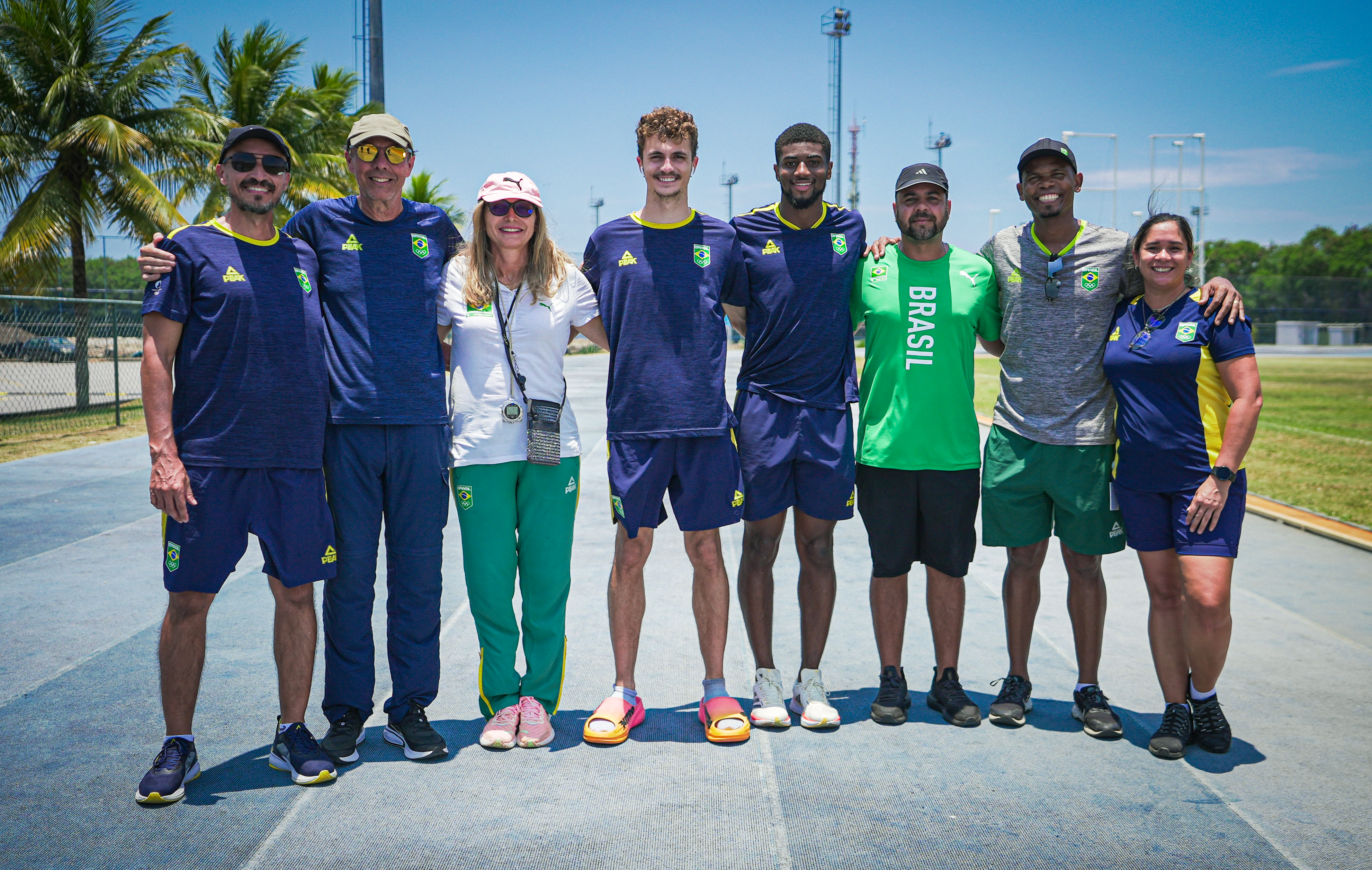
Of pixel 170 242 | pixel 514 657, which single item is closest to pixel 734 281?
pixel 514 657

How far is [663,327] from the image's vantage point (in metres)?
3.77

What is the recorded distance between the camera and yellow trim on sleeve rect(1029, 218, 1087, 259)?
394 cm

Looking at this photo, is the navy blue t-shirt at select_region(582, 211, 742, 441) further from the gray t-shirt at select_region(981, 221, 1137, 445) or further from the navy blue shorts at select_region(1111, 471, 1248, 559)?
the navy blue shorts at select_region(1111, 471, 1248, 559)

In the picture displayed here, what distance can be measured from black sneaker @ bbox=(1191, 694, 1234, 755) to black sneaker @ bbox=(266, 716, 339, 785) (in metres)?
3.34

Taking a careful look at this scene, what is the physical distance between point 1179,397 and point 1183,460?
0.82 feet

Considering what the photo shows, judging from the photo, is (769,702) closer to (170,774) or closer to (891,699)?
(891,699)

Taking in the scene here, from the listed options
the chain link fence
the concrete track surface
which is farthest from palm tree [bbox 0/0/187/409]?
the concrete track surface

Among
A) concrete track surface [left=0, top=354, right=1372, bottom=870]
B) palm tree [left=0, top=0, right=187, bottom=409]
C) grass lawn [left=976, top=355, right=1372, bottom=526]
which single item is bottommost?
concrete track surface [left=0, top=354, right=1372, bottom=870]

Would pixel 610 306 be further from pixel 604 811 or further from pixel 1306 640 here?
pixel 1306 640

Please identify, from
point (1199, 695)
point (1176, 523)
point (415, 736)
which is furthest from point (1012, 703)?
point (415, 736)

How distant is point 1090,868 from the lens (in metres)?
2.75

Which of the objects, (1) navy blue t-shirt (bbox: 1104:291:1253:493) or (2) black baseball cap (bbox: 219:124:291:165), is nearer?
(2) black baseball cap (bbox: 219:124:291:165)

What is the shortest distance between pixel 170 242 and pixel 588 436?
9.86 meters

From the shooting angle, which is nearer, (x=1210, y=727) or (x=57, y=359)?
(x=1210, y=727)
